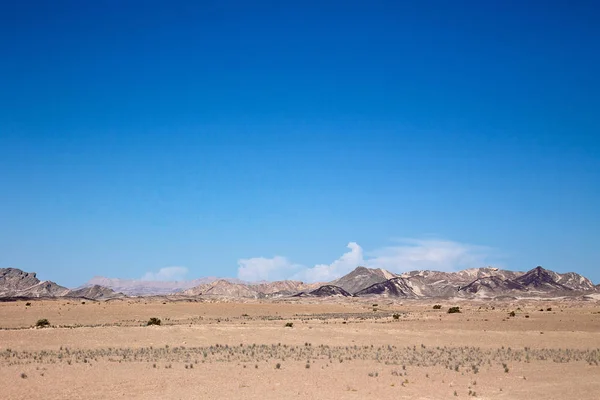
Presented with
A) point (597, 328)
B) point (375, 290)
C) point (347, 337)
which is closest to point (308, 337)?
point (347, 337)

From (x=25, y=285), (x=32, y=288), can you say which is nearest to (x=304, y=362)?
(x=32, y=288)

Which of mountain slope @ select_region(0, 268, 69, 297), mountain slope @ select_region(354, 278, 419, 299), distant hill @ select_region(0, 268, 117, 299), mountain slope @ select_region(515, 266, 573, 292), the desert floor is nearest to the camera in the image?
the desert floor

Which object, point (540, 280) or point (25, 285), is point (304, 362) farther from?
point (25, 285)

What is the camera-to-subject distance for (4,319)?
2416 inches

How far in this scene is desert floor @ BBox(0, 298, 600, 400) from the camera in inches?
834

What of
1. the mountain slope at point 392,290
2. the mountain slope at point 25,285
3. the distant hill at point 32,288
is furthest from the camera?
the mountain slope at point 392,290

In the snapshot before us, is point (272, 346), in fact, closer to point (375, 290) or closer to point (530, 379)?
point (530, 379)

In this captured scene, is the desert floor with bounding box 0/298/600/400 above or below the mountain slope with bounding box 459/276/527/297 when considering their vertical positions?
below

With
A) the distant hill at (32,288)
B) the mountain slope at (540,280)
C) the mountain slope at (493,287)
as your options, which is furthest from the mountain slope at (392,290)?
the distant hill at (32,288)

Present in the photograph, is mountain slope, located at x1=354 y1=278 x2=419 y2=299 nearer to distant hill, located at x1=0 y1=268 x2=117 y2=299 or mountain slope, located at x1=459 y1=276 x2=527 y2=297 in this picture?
mountain slope, located at x1=459 y1=276 x2=527 y2=297

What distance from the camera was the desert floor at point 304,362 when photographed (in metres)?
21.2

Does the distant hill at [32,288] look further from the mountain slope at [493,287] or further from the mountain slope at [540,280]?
the mountain slope at [540,280]

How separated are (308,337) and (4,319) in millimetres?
38820

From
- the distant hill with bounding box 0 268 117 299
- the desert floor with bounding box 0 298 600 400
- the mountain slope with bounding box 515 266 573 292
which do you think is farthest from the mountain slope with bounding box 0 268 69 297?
the mountain slope with bounding box 515 266 573 292
